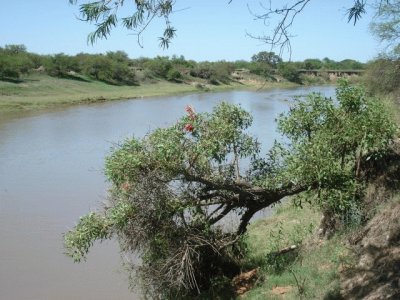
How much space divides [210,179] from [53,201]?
31.5 ft

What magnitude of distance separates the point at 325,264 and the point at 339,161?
2074 millimetres

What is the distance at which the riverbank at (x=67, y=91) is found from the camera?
44.7m

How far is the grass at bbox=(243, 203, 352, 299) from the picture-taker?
6.75 metres

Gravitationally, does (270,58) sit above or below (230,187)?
above

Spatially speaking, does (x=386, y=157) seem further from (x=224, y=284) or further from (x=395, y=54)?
(x=395, y=54)

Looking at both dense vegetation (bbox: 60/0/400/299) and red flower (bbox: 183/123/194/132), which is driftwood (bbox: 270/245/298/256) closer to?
dense vegetation (bbox: 60/0/400/299)

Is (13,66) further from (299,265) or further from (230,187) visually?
(299,265)

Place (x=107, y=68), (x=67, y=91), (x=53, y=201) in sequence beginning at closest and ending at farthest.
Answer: (x=53, y=201) → (x=67, y=91) → (x=107, y=68)

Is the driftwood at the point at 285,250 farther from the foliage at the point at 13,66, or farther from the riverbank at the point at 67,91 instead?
the foliage at the point at 13,66

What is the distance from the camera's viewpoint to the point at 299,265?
305 inches

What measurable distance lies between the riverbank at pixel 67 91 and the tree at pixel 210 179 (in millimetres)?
27864

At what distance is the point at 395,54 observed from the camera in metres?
28.5

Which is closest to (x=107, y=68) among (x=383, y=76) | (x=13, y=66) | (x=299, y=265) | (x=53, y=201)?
(x=13, y=66)

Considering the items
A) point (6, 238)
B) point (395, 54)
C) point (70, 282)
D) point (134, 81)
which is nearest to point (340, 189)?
point (70, 282)
